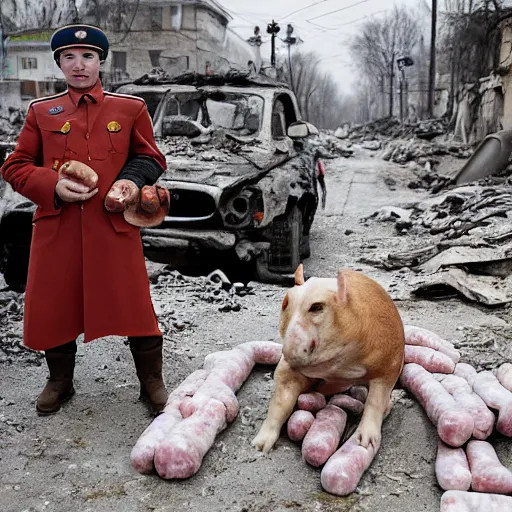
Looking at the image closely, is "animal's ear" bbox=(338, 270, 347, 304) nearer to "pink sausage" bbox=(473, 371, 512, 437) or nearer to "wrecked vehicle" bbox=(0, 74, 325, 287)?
"pink sausage" bbox=(473, 371, 512, 437)

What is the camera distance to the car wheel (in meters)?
6.03

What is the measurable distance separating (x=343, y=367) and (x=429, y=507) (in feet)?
2.01

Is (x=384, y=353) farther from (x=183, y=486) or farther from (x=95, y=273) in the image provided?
(x=95, y=273)

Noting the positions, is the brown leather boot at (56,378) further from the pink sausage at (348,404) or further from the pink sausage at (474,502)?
the pink sausage at (474,502)

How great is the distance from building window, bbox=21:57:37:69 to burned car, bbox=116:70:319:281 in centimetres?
401

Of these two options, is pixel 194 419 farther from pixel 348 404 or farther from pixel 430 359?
pixel 430 359

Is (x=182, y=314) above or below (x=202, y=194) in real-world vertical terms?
below

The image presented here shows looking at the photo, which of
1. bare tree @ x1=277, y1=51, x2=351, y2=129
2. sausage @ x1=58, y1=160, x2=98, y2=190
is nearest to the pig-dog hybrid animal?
sausage @ x1=58, y1=160, x2=98, y2=190

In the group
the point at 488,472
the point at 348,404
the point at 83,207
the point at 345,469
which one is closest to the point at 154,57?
the point at 83,207

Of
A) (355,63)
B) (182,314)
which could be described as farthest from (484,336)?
(355,63)

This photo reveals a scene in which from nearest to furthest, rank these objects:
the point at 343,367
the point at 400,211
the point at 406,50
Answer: the point at 343,367, the point at 400,211, the point at 406,50

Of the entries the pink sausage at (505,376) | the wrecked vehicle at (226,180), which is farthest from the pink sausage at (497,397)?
the wrecked vehicle at (226,180)

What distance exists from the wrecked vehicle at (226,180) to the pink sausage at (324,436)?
2730 millimetres

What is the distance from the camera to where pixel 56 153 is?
2.88 meters
